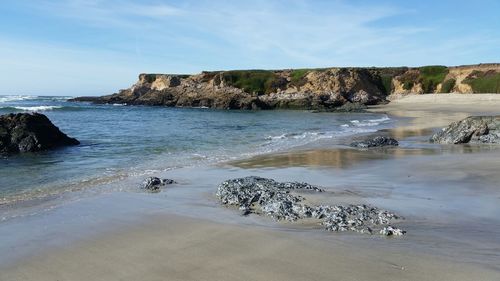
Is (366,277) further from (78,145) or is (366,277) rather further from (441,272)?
(78,145)

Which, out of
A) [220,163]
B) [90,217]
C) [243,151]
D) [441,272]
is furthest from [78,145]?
[441,272]

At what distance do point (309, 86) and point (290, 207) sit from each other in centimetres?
6982

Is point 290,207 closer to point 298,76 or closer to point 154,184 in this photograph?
point 154,184

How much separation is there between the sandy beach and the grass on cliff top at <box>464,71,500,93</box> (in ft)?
199

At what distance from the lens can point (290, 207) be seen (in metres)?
8.07

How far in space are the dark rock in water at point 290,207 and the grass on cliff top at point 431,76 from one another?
73.2 meters

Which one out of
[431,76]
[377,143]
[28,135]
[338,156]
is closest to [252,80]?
[431,76]

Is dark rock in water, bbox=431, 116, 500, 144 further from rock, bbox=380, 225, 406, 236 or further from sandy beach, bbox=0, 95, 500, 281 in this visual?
rock, bbox=380, 225, 406, 236

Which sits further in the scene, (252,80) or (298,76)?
(252,80)

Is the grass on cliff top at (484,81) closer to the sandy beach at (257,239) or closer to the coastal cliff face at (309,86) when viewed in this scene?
the coastal cliff face at (309,86)

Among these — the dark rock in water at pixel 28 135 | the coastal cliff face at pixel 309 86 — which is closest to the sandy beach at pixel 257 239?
the dark rock in water at pixel 28 135

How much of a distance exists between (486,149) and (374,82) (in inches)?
2696

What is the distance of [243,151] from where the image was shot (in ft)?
62.2

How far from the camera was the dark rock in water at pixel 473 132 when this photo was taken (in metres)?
18.3
